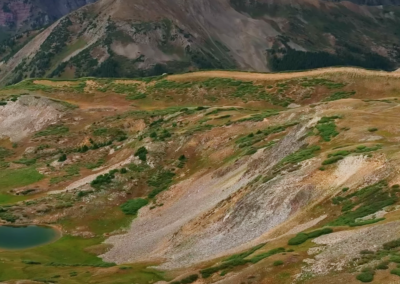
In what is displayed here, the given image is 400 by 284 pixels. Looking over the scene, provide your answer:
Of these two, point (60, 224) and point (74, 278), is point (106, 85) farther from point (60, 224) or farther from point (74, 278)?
point (74, 278)

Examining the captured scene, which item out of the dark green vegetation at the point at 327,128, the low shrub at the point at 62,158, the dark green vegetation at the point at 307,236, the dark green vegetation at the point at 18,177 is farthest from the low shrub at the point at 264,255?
the low shrub at the point at 62,158

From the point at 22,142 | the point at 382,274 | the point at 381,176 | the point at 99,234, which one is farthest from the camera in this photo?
the point at 22,142

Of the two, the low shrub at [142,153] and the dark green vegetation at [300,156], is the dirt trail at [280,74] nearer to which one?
the low shrub at [142,153]

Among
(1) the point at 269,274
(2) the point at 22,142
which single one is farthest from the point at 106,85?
(1) the point at 269,274

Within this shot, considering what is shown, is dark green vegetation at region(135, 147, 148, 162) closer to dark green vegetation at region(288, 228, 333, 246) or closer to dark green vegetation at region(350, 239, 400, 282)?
dark green vegetation at region(288, 228, 333, 246)

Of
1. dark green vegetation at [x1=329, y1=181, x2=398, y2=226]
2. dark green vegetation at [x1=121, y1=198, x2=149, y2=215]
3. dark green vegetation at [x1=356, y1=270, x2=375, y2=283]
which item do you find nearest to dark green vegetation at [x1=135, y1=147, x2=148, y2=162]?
dark green vegetation at [x1=121, y1=198, x2=149, y2=215]

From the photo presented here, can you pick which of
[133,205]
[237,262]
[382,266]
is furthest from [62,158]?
[382,266]

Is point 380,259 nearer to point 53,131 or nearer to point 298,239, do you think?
point 298,239
